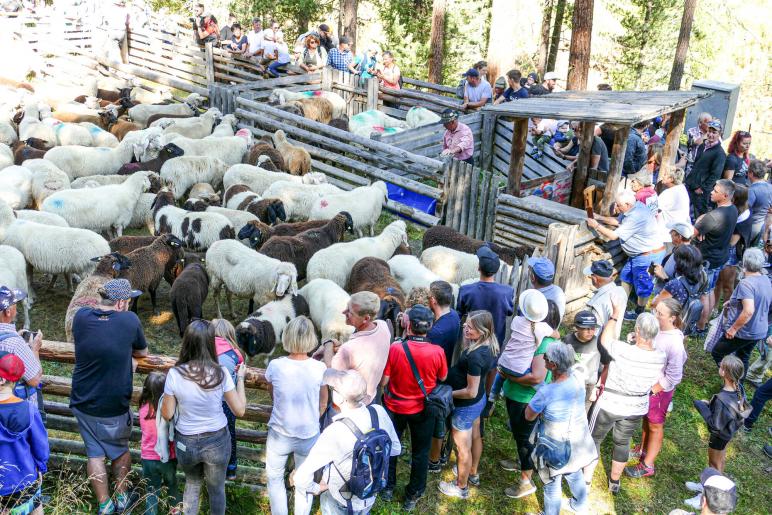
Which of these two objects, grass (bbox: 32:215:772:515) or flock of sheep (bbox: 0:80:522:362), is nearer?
grass (bbox: 32:215:772:515)

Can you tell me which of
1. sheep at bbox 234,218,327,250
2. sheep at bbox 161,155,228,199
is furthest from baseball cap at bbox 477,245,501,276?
sheep at bbox 161,155,228,199

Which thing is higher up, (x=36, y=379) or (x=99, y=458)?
(x=36, y=379)

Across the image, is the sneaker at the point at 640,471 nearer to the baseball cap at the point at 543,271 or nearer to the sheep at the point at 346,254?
the baseball cap at the point at 543,271

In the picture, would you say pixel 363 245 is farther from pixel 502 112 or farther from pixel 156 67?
pixel 156 67

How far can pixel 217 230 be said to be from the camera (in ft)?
34.9

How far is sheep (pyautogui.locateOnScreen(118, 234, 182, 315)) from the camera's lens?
9.16 meters

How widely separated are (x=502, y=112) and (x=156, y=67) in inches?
650

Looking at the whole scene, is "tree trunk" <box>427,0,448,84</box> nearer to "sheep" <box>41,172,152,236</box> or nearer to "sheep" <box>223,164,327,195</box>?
"sheep" <box>223,164,327,195</box>

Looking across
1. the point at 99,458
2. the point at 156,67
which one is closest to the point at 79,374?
the point at 99,458

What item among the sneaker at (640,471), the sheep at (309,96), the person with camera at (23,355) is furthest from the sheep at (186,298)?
the sheep at (309,96)

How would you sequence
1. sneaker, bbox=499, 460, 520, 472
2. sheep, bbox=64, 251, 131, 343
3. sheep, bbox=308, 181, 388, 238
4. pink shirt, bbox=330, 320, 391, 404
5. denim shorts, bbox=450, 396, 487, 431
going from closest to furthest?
pink shirt, bbox=330, 320, 391, 404
denim shorts, bbox=450, 396, 487, 431
sneaker, bbox=499, 460, 520, 472
sheep, bbox=64, 251, 131, 343
sheep, bbox=308, 181, 388, 238

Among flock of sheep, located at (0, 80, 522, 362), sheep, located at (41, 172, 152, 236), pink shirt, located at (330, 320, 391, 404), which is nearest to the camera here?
pink shirt, located at (330, 320, 391, 404)

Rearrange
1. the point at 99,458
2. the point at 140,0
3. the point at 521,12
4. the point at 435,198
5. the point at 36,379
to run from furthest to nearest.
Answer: the point at 140,0 < the point at 521,12 < the point at 435,198 < the point at 99,458 < the point at 36,379

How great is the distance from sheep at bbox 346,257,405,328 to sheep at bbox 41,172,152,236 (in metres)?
4.32
